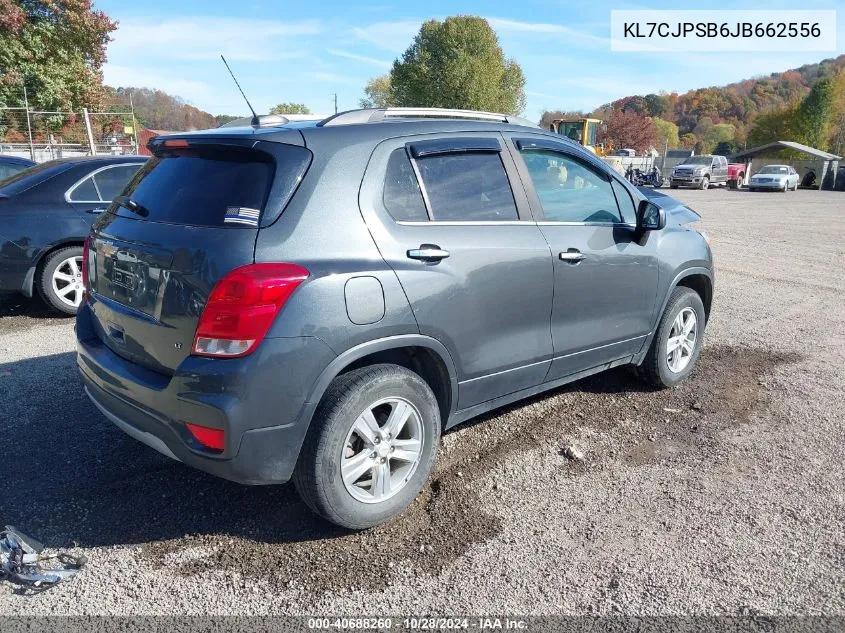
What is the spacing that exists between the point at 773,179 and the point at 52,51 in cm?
3860

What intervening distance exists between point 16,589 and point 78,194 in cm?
492

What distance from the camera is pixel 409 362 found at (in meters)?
3.14

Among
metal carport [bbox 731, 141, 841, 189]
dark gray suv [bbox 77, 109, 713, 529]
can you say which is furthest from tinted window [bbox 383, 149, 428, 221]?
metal carport [bbox 731, 141, 841, 189]

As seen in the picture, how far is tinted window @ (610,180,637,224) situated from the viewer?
4.13 meters

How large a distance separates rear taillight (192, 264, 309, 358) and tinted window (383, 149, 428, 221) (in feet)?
2.18

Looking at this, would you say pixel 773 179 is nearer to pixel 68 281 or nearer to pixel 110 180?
pixel 110 180

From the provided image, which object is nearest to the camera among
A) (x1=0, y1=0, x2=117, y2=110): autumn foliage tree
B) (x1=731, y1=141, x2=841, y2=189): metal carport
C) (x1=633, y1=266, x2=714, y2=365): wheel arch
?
(x1=633, y1=266, x2=714, y2=365): wheel arch

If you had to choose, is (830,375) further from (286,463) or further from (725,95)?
(725,95)

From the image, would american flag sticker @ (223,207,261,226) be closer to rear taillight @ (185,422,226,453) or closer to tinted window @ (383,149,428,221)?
tinted window @ (383,149,428,221)

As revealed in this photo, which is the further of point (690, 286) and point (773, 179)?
point (773, 179)

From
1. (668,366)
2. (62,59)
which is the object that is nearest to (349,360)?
(668,366)

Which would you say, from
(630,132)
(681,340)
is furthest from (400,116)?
(630,132)

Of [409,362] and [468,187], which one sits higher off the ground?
[468,187]

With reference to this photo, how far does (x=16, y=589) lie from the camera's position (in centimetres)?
254
